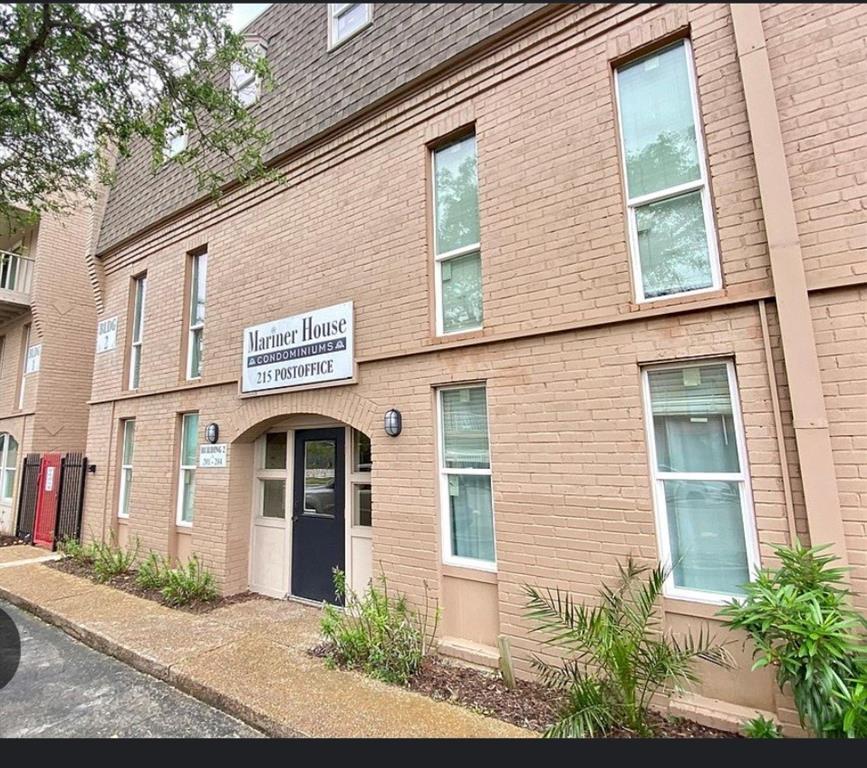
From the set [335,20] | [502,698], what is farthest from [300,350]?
[335,20]

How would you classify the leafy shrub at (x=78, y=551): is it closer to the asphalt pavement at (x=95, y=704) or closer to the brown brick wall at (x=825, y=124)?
the asphalt pavement at (x=95, y=704)

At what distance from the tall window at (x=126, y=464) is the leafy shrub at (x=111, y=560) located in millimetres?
625

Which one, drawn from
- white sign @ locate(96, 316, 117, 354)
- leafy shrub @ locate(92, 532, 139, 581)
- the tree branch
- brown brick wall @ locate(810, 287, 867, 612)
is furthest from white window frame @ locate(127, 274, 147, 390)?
brown brick wall @ locate(810, 287, 867, 612)

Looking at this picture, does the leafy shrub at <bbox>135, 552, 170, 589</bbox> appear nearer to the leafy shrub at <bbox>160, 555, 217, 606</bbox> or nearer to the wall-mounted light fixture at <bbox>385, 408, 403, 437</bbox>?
the leafy shrub at <bbox>160, 555, 217, 606</bbox>

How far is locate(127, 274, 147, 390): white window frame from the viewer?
9.06m

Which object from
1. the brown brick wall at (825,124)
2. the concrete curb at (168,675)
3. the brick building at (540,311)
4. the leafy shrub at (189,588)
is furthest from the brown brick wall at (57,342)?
the brown brick wall at (825,124)

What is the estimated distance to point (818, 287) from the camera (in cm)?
340

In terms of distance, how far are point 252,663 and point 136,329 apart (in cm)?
739

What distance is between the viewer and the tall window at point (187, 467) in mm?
7789

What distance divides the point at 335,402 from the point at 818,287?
4763 millimetres

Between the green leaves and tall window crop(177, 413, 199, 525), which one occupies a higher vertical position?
the green leaves

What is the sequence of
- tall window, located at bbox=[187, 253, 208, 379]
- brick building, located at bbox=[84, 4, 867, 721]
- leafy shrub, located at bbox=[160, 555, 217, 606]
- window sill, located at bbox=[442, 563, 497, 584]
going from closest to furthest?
brick building, located at bbox=[84, 4, 867, 721] → window sill, located at bbox=[442, 563, 497, 584] → leafy shrub, located at bbox=[160, 555, 217, 606] → tall window, located at bbox=[187, 253, 208, 379]


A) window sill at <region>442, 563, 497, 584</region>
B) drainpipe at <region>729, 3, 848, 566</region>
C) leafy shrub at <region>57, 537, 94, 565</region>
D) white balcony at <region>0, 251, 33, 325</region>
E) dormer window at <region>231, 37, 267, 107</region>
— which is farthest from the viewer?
white balcony at <region>0, 251, 33, 325</region>

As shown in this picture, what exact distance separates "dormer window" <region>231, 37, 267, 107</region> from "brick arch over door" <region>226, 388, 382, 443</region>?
4823 mm
